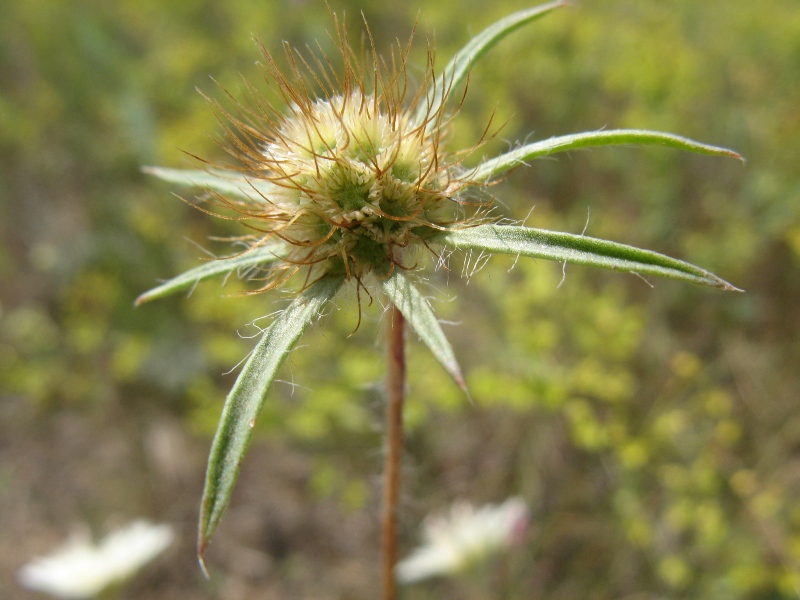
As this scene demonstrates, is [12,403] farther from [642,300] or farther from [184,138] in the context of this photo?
[642,300]

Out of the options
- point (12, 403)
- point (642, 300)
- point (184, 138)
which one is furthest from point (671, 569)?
point (12, 403)

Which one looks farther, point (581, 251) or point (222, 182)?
point (222, 182)

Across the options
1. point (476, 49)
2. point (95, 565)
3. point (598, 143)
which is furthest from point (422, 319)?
point (95, 565)

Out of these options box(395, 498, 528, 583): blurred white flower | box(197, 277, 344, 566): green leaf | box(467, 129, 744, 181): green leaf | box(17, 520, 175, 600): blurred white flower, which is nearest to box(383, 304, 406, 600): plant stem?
box(197, 277, 344, 566): green leaf

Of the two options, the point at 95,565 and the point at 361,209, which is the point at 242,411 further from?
the point at 95,565

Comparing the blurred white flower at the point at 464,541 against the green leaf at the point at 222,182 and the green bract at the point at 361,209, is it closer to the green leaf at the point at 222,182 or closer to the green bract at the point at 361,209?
the green bract at the point at 361,209

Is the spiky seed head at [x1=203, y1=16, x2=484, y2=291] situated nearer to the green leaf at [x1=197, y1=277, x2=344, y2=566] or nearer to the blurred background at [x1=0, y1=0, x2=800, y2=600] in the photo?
the green leaf at [x1=197, y1=277, x2=344, y2=566]

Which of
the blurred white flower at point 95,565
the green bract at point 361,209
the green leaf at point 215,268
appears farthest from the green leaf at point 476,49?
the blurred white flower at point 95,565
